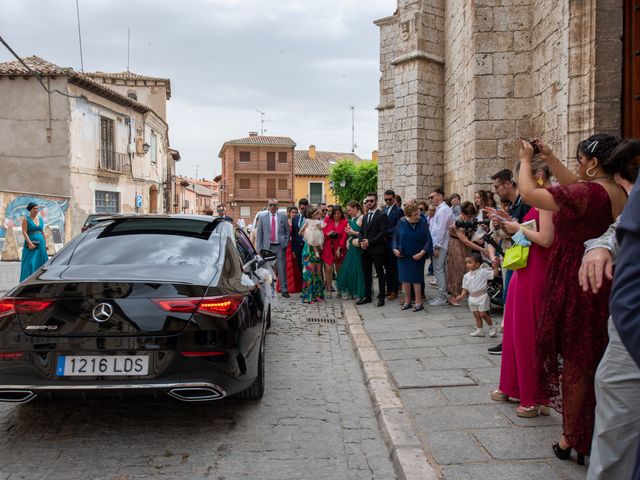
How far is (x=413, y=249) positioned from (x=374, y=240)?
93 cm

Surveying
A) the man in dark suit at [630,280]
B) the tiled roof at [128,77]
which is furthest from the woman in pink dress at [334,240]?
the tiled roof at [128,77]

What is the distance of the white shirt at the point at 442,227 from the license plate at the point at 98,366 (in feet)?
21.9

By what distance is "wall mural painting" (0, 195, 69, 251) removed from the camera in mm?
19484

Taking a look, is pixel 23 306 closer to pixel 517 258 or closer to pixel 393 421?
pixel 393 421

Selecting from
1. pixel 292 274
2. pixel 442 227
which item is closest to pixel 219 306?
pixel 442 227

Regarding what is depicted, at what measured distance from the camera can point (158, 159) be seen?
40.5m

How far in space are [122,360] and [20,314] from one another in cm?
72

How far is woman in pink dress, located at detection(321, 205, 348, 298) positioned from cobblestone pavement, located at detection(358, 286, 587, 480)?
390 cm

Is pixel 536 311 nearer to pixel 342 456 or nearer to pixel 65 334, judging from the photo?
pixel 342 456

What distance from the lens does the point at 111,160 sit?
31.5 m

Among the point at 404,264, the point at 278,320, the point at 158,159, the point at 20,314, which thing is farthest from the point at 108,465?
the point at 158,159

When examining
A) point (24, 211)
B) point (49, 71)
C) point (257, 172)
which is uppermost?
point (49, 71)

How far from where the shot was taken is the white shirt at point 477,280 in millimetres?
6404

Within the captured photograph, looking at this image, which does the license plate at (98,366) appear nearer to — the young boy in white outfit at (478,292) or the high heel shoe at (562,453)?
the high heel shoe at (562,453)
